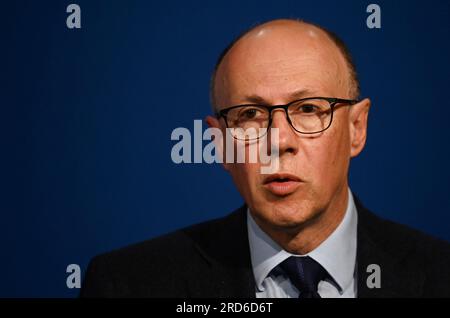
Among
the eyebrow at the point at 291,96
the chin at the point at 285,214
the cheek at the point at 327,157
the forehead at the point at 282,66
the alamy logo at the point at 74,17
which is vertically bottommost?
the chin at the point at 285,214

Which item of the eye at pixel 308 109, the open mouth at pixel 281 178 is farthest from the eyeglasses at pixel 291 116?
the open mouth at pixel 281 178

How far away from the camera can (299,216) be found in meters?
1.58

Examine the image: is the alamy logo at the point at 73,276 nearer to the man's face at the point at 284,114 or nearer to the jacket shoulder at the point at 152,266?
the jacket shoulder at the point at 152,266

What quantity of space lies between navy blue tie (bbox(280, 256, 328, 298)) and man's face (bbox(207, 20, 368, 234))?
0.32ft

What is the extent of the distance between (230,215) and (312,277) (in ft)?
1.06

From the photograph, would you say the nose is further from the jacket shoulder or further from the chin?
the jacket shoulder

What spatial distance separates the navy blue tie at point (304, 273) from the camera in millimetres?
1601

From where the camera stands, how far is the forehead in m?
1.57

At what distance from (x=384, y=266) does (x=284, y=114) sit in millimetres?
481

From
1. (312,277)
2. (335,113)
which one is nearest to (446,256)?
(312,277)

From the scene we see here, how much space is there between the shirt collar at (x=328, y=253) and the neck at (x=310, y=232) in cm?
1

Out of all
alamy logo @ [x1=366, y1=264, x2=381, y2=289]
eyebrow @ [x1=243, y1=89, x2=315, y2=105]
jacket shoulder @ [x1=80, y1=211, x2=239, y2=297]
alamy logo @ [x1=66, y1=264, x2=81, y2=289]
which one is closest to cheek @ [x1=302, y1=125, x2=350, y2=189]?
eyebrow @ [x1=243, y1=89, x2=315, y2=105]

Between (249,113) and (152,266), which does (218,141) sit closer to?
(249,113)
